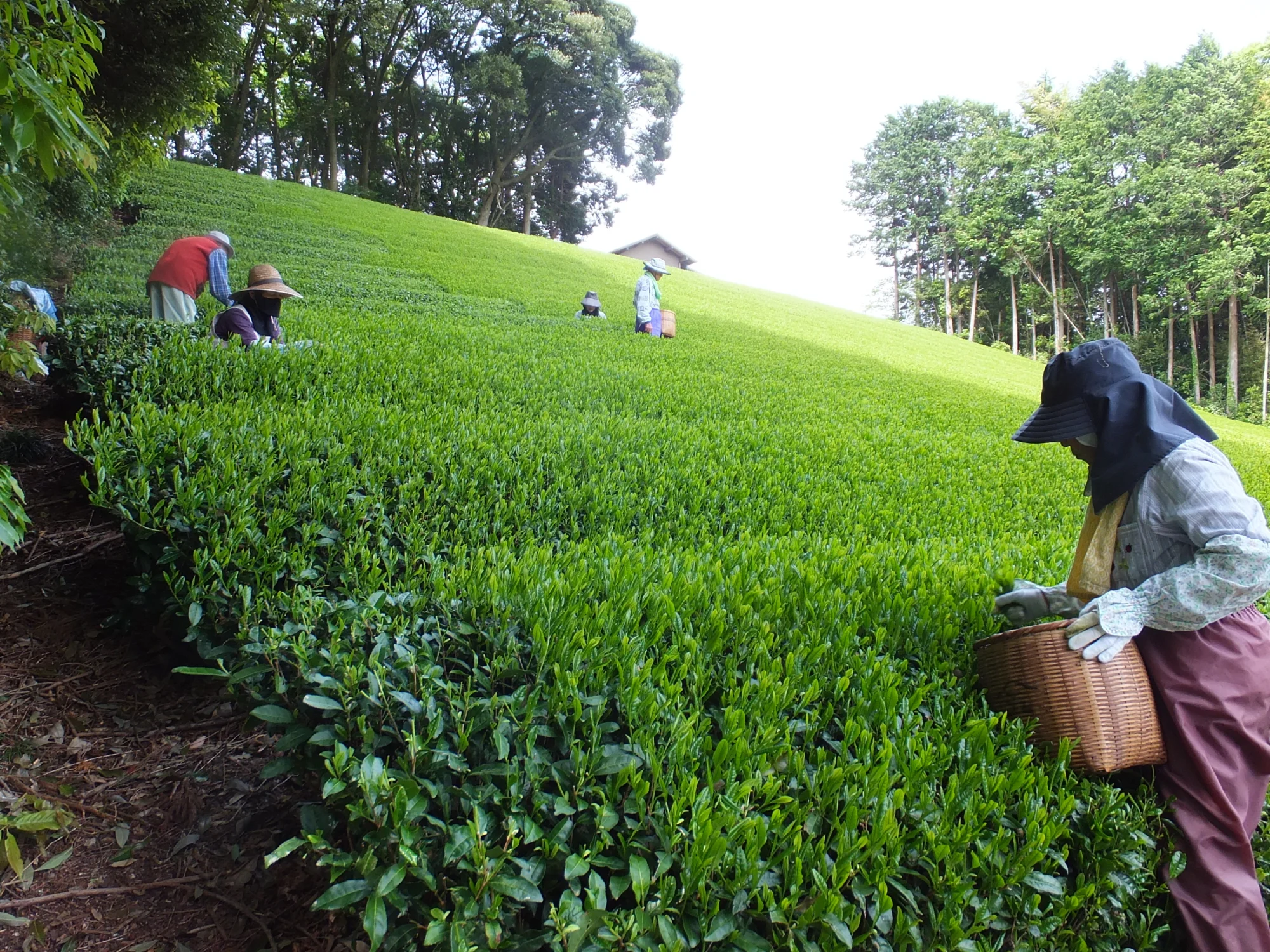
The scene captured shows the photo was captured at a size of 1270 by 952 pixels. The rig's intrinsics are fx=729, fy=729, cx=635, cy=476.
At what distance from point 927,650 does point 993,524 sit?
9.79ft

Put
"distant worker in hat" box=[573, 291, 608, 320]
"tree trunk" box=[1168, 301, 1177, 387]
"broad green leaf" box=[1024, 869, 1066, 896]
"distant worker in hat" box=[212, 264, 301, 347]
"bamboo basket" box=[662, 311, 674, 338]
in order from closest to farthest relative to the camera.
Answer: "broad green leaf" box=[1024, 869, 1066, 896], "distant worker in hat" box=[212, 264, 301, 347], "bamboo basket" box=[662, 311, 674, 338], "distant worker in hat" box=[573, 291, 608, 320], "tree trunk" box=[1168, 301, 1177, 387]

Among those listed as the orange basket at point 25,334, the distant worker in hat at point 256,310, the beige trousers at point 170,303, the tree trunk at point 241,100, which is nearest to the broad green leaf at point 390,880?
the distant worker in hat at point 256,310

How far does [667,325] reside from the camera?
1312 cm

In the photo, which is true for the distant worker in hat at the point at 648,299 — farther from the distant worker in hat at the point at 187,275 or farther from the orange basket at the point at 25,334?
the orange basket at the point at 25,334

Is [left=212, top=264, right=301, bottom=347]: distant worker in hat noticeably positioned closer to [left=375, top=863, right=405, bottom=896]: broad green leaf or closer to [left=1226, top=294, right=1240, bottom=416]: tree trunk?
[left=375, top=863, right=405, bottom=896]: broad green leaf

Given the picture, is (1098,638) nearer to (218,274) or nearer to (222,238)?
(218,274)

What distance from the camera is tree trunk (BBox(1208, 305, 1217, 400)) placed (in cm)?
3131

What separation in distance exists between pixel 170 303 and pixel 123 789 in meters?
6.64

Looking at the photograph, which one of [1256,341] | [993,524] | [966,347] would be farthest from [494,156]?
[993,524]

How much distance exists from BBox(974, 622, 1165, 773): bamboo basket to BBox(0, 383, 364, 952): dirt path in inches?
87.3

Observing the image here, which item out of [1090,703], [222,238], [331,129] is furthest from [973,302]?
[1090,703]

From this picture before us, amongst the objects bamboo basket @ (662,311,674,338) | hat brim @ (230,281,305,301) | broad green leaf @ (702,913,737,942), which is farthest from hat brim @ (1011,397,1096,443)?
bamboo basket @ (662,311,674,338)

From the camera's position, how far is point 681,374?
954 centimetres

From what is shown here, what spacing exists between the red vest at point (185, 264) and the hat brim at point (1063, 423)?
8099 millimetres
